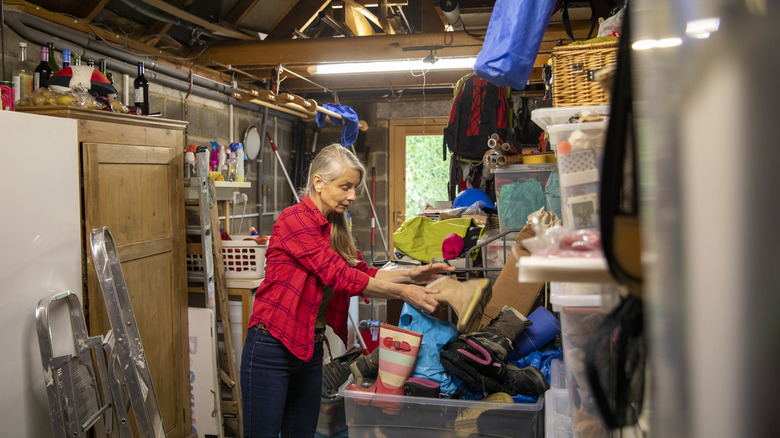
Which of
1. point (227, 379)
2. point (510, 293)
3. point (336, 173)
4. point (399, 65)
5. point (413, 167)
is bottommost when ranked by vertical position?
point (227, 379)

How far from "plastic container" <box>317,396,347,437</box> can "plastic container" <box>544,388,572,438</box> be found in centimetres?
165

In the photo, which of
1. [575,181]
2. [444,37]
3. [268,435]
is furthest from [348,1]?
[575,181]

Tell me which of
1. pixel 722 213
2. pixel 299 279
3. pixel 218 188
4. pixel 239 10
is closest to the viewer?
pixel 722 213

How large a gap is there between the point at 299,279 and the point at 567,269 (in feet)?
5.29

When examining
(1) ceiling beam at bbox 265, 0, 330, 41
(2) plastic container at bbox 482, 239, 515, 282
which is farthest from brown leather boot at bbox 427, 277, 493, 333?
(1) ceiling beam at bbox 265, 0, 330, 41

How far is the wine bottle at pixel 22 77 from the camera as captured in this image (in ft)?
8.59

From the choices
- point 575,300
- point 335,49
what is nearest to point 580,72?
point 575,300

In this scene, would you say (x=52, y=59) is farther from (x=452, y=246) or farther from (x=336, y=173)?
(x=452, y=246)

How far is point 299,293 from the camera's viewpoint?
2.14 metres

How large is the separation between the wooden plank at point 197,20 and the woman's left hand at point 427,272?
2091mm

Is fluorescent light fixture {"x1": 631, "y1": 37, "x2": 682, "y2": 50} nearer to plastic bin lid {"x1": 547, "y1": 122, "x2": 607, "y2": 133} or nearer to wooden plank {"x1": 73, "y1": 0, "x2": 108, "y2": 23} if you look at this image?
plastic bin lid {"x1": 547, "y1": 122, "x2": 607, "y2": 133}

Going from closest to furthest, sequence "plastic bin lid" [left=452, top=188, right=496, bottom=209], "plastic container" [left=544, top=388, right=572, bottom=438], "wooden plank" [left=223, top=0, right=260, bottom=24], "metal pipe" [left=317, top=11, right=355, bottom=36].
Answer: "plastic container" [left=544, top=388, right=572, bottom=438] < "plastic bin lid" [left=452, top=188, right=496, bottom=209] < "wooden plank" [left=223, top=0, right=260, bottom=24] < "metal pipe" [left=317, top=11, right=355, bottom=36]

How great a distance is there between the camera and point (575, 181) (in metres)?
1.22

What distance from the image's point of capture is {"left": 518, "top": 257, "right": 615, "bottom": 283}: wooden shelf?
622 millimetres
